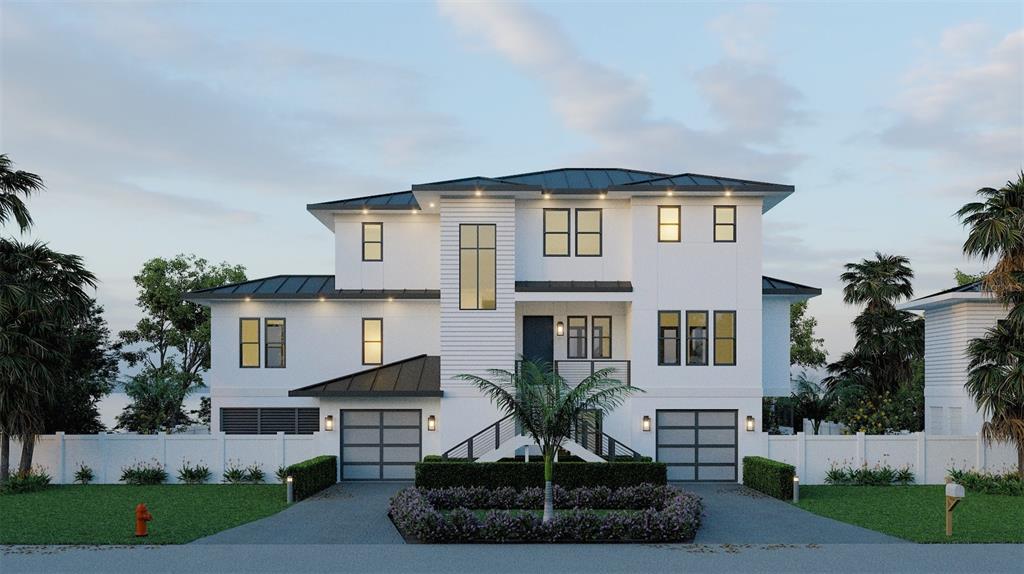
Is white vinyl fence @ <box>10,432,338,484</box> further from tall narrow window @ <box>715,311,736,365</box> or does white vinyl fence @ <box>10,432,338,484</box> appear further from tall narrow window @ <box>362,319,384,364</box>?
tall narrow window @ <box>715,311,736,365</box>

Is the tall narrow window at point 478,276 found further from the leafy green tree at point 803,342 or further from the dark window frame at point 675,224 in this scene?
the leafy green tree at point 803,342

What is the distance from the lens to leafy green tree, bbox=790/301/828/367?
48406 mm

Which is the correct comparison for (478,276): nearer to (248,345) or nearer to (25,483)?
(248,345)

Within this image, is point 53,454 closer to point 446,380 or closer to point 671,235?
point 446,380

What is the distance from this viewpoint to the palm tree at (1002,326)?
24234mm

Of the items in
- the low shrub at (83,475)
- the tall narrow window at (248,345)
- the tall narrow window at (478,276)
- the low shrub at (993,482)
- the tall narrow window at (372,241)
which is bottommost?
the low shrub at (83,475)

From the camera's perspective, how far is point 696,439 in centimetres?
2742

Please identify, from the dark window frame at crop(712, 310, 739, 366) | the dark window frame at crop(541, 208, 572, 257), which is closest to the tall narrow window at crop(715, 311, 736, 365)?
the dark window frame at crop(712, 310, 739, 366)

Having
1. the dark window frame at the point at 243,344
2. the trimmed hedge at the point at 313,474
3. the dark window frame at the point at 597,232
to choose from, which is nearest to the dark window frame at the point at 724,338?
the dark window frame at the point at 597,232

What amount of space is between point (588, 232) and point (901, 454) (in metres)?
10.8

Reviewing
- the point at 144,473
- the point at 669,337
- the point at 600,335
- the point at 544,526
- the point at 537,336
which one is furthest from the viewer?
the point at 537,336

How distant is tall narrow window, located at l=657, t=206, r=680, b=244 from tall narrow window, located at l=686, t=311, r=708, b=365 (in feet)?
7.28

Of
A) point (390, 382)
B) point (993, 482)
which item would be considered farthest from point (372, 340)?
point (993, 482)

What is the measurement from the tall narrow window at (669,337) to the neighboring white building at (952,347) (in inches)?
307
